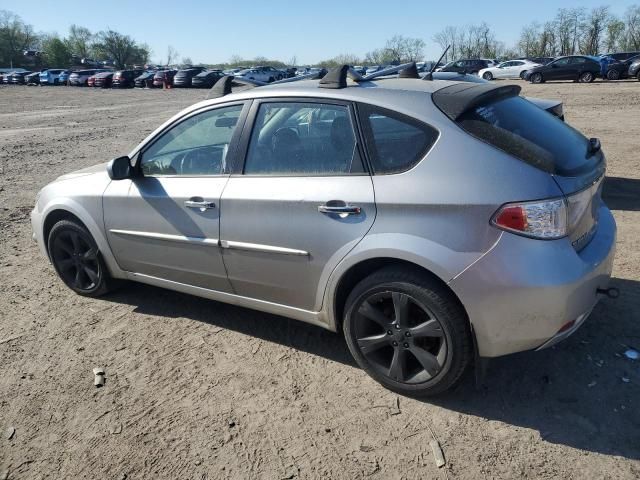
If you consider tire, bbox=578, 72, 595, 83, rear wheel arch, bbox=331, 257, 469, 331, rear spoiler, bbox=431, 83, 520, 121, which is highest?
tire, bbox=578, 72, 595, 83

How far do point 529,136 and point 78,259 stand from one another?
3.70 meters

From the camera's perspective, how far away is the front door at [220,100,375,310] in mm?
2947

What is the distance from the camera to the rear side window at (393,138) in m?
2.81

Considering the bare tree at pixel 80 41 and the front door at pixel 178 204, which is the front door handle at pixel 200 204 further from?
the bare tree at pixel 80 41

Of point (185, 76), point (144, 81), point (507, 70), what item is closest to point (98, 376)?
point (507, 70)

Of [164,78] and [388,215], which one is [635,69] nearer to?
[388,215]

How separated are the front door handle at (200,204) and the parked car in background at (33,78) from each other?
6450 centimetres

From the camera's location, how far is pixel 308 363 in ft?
11.3

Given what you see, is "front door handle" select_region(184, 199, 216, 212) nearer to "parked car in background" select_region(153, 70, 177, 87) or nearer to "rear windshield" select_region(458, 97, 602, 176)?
"rear windshield" select_region(458, 97, 602, 176)

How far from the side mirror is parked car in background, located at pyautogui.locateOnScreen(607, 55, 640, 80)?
33.3 metres

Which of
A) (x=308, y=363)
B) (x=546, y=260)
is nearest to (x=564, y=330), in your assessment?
(x=546, y=260)

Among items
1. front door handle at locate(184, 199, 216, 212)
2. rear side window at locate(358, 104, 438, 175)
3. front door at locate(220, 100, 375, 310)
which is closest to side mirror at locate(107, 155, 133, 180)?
front door handle at locate(184, 199, 216, 212)

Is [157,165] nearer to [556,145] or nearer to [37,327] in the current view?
[37,327]

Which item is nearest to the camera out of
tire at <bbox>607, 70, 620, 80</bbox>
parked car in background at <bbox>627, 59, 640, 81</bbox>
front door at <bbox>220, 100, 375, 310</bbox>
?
front door at <bbox>220, 100, 375, 310</bbox>
